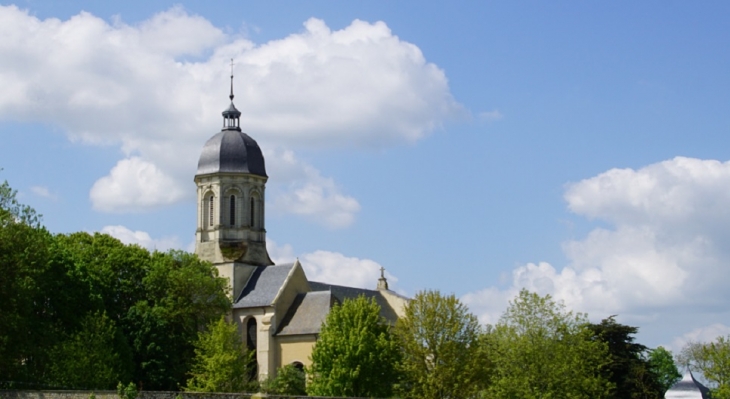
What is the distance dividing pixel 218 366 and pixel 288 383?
4.99 metres

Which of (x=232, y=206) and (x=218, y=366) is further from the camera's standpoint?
(x=232, y=206)

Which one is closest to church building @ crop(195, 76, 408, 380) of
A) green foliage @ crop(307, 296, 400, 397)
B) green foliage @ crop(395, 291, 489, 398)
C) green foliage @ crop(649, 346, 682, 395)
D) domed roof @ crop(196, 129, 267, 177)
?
domed roof @ crop(196, 129, 267, 177)

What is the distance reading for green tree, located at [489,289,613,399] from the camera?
156ft

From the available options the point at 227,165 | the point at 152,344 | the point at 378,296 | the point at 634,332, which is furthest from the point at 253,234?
the point at 634,332

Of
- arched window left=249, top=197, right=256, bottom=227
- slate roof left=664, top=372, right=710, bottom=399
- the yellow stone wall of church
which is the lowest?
slate roof left=664, top=372, right=710, bottom=399

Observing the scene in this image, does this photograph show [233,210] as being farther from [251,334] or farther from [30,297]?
[30,297]

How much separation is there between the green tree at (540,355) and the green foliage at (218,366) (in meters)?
13.3

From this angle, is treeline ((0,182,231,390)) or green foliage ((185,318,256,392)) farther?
green foliage ((185,318,256,392))

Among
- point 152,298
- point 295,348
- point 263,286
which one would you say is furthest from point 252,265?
point 152,298

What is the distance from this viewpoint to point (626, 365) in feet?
200

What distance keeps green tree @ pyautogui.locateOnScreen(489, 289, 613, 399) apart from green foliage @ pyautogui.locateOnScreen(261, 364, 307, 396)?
13.0m

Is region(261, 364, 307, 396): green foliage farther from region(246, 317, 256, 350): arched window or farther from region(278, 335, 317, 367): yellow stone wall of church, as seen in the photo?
region(246, 317, 256, 350): arched window

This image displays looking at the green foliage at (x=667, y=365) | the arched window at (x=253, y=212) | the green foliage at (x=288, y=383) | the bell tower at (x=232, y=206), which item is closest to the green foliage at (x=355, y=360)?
the green foliage at (x=288, y=383)

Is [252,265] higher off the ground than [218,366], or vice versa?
[252,265]
